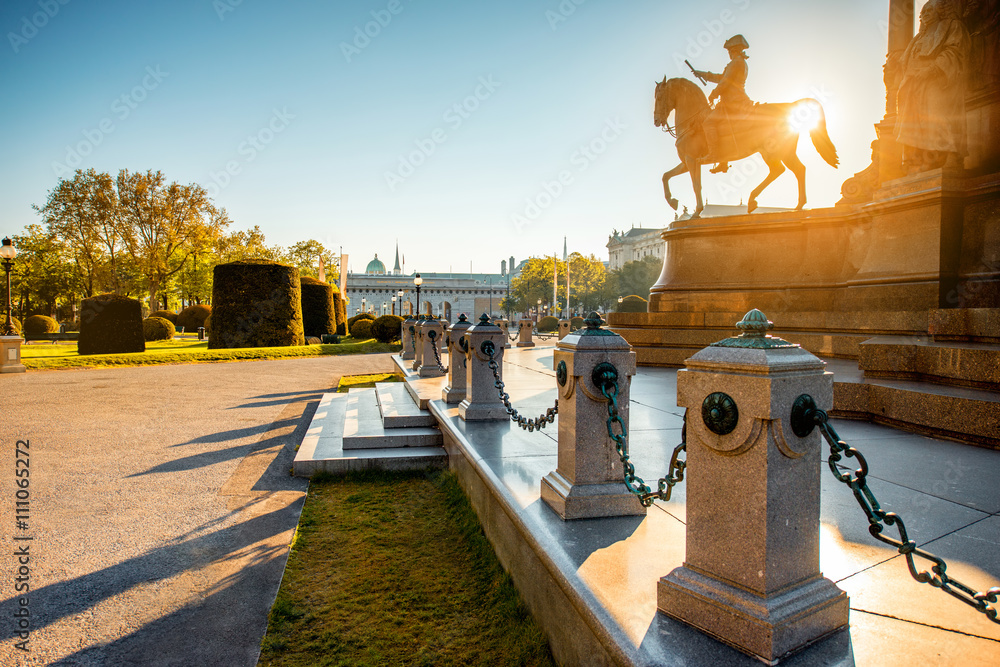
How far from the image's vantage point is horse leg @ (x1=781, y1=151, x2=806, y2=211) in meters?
11.0

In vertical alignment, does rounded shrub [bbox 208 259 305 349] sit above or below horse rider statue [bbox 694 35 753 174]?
below

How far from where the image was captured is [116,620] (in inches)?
125

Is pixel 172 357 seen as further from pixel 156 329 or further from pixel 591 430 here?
pixel 591 430

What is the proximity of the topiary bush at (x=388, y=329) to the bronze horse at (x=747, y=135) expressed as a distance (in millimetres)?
19651

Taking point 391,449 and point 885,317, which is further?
point 885,317

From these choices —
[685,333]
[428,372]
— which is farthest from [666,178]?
[428,372]

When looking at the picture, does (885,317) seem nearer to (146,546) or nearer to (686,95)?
(686,95)

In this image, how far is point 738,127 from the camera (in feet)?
36.5

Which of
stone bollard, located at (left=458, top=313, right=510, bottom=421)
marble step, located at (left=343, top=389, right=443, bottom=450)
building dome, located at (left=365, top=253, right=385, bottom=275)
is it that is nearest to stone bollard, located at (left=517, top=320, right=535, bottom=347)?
marble step, located at (left=343, top=389, right=443, bottom=450)

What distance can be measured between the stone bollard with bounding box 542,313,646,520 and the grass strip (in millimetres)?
717

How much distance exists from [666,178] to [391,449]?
937 cm

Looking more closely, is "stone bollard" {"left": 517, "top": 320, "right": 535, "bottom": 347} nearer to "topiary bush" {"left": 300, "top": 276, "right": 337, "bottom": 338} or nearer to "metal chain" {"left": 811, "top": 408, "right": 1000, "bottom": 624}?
"topiary bush" {"left": 300, "top": 276, "right": 337, "bottom": 338}

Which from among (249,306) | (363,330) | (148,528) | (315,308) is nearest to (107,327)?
(249,306)

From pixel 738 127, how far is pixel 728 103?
530mm
